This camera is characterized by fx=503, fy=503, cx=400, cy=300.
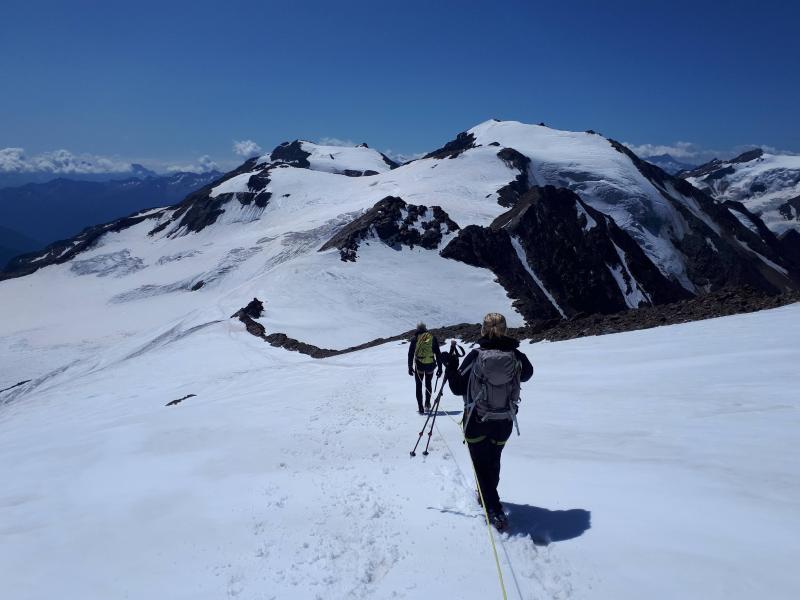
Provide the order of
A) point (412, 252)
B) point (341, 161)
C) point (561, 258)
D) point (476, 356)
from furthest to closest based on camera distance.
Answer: point (341, 161) → point (561, 258) → point (412, 252) → point (476, 356)

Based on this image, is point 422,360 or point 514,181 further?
point 514,181

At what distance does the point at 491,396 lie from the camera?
19.2 feet

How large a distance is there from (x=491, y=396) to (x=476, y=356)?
0.50 meters

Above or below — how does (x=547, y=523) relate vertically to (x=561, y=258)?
below

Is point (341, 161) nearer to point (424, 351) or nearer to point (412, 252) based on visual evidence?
point (412, 252)

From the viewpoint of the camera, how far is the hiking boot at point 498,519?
5918mm

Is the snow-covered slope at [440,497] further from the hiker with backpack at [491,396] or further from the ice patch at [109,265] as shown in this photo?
the ice patch at [109,265]

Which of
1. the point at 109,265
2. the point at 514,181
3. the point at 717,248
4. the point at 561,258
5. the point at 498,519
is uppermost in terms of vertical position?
the point at 514,181

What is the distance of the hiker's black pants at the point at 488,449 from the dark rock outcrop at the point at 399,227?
165ft

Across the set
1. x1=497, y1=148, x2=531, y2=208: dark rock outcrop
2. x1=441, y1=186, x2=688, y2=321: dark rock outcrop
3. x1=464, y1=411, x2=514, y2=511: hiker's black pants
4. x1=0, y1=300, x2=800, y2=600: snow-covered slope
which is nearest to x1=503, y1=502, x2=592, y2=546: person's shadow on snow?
x1=0, y1=300, x2=800, y2=600: snow-covered slope

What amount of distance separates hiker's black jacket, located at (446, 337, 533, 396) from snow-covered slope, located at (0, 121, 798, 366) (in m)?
29.5

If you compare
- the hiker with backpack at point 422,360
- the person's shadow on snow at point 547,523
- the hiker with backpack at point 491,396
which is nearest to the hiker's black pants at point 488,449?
the hiker with backpack at point 491,396

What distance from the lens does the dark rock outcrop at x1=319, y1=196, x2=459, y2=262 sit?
2334 inches

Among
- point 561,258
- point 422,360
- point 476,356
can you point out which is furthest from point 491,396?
point 561,258
